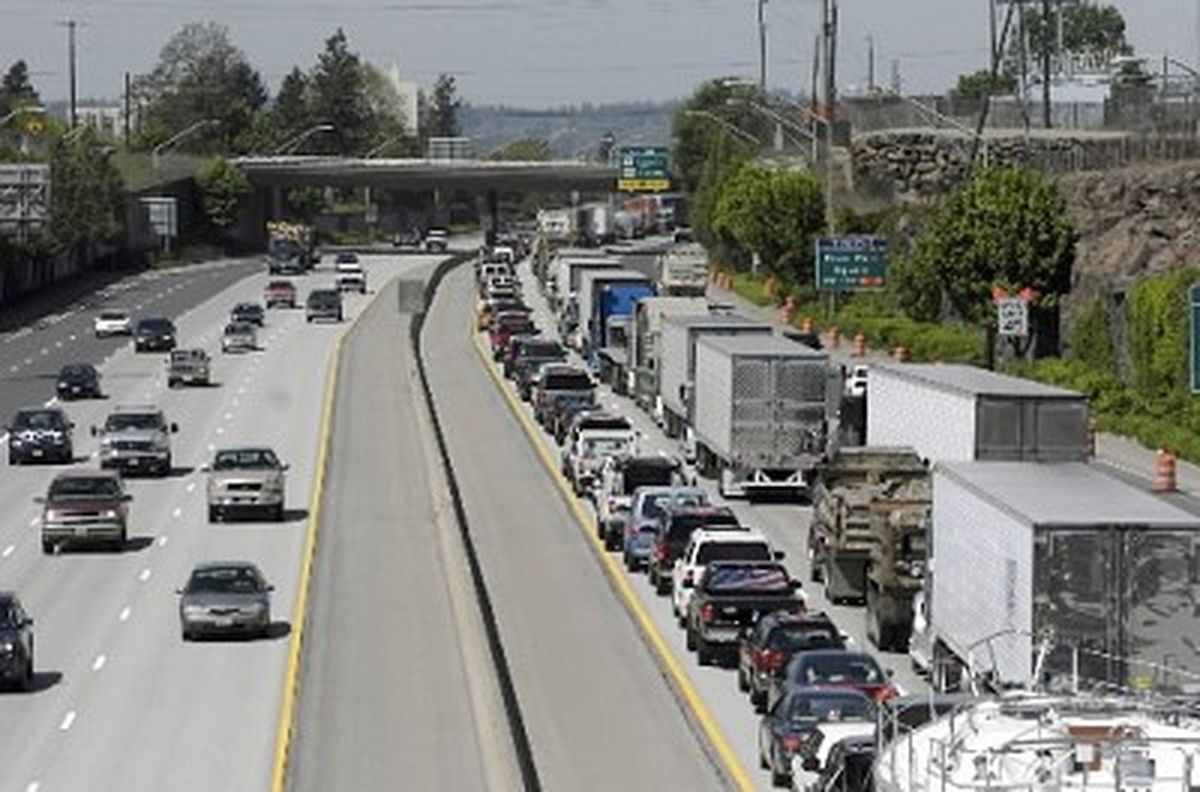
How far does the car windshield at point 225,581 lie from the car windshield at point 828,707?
15.0 metres

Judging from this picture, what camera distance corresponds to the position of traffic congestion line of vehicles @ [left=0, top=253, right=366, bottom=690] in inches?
1818

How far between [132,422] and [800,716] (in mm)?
42014

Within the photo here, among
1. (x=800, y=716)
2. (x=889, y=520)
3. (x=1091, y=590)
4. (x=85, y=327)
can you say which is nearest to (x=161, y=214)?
(x=85, y=327)

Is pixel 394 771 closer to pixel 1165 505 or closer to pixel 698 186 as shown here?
pixel 1165 505

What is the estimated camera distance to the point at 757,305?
134125 millimetres

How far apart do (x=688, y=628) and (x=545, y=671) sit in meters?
2.91

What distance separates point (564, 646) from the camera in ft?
148

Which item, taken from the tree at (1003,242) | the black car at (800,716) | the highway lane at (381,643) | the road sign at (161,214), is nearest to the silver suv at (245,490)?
the highway lane at (381,643)

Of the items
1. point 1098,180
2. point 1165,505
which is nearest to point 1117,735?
point 1165,505

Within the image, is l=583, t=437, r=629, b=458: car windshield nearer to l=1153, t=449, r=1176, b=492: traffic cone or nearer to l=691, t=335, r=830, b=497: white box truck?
l=691, t=335, r=830, b=497: white box truck

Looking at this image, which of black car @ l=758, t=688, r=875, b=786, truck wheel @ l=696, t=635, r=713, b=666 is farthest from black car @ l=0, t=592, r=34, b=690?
black car @ l=758, t=688, r=875, b=786

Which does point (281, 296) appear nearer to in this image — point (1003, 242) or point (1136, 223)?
point (1136, 223)

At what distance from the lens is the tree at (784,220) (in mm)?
131875

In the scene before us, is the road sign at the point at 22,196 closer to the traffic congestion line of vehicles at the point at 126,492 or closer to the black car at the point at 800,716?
the traffic congestion line of vehicles at the point at 126,492
